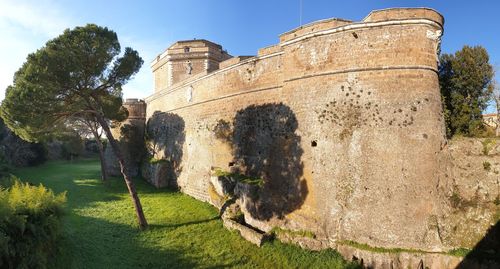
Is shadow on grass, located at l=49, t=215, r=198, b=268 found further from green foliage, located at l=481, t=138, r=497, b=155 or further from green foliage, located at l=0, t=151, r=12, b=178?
green foliage, located at l=0, t=151, r=12, b=178

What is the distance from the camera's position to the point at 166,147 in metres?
22.4

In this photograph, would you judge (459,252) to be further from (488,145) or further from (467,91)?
(467,91)

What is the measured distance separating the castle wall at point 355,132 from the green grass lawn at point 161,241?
1301 mm

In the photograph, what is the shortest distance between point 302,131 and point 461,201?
5835 millimetres

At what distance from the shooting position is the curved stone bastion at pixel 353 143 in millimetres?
10570

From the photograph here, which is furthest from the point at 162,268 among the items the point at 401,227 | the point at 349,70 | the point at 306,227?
the point at 349,70

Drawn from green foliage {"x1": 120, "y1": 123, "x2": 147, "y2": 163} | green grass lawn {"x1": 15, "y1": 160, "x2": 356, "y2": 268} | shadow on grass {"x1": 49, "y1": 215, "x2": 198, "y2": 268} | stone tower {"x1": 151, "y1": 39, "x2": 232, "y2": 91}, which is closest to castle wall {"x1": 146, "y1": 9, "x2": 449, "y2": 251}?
green grass lawn {"x1": 15, "y1": 160, "x2": 356, "y2": 268}

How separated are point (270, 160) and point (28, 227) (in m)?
8.95

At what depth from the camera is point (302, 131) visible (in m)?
12.9

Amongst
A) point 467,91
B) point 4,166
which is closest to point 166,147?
point 4,166

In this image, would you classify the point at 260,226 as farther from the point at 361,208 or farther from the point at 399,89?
the point at 399,89

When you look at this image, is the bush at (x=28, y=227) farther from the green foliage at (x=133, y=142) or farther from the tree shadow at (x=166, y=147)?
the green foliage at (x=133, y=142)

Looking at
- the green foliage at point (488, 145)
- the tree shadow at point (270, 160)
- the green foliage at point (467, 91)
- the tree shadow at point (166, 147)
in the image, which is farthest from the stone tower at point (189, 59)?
the green foliage at point (488, 145)

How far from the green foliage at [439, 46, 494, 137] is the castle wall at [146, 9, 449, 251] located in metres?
1.59
